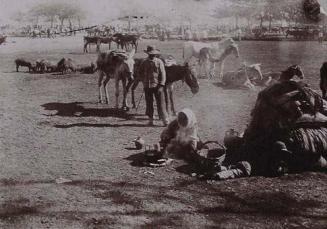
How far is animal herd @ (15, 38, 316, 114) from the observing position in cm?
1138

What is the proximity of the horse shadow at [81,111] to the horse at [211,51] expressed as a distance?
302 inches

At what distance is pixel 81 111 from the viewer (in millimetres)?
12398

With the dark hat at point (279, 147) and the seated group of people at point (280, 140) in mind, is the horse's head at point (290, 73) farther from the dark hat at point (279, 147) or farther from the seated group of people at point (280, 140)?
the dark hat at point (279, 147)

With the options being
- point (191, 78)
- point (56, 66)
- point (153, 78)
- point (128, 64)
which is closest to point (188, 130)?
point (153, 78)

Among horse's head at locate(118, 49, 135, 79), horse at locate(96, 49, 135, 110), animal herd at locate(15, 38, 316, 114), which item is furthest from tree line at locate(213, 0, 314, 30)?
horse's head at locate(118, 49, 135, 79)

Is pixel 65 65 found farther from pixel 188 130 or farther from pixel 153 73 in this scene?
pixel 188 130

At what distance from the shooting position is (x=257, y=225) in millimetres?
5535

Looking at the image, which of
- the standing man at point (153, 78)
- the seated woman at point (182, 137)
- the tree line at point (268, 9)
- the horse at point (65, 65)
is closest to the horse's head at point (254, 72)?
the standing man at point (153, 78)

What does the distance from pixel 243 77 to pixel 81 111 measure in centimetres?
670

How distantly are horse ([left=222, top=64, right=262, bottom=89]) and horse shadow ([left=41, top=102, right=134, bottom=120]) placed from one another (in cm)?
570

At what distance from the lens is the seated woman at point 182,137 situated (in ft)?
26.4

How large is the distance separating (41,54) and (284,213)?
82.9ft

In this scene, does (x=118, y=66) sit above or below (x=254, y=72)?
above

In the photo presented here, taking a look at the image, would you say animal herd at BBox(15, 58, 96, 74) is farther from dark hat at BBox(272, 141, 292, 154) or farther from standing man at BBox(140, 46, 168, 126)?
dark hat at BBox(272, 141, 292, 154)
